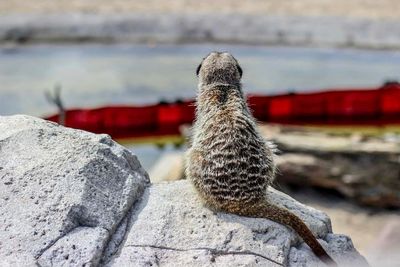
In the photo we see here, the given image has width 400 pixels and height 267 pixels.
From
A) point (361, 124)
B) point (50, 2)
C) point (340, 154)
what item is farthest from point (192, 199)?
point (50, 2)

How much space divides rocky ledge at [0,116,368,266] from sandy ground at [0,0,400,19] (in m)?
7.81

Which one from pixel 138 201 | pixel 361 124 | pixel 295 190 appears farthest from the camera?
pixel 361 124

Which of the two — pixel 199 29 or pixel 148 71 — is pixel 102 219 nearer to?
pixel 148 71

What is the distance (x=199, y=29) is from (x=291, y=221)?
748 cm

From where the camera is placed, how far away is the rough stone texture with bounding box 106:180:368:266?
2588 mm

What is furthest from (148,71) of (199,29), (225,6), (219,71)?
(219,71)

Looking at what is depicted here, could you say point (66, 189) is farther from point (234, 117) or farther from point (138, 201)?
point (234, 117)

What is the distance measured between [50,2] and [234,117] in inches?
344

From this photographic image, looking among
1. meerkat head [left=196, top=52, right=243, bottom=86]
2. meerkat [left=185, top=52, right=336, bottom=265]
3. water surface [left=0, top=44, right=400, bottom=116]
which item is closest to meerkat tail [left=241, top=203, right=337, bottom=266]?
meerkat [left=185, top=52, right=336, bottom=265]

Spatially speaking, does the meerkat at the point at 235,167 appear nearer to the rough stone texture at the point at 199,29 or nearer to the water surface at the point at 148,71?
the water surface at the point at 148,71

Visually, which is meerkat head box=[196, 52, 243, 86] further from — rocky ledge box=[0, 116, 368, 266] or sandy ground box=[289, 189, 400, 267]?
sandy ground box=[289, 189, 400, 267]

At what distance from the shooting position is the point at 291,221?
9.04 ft

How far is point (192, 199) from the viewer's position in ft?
9.36

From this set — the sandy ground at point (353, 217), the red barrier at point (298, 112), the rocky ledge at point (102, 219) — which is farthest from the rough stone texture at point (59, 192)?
the red barrier at point (298, 112)
